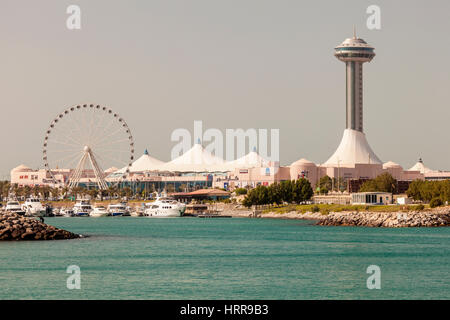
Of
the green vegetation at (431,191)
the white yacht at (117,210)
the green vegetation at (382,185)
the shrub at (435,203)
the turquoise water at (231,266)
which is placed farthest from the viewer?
the white yacht at (117,210)

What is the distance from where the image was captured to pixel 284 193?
137625 millimetres

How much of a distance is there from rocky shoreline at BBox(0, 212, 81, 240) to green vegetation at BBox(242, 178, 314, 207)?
6705 cm

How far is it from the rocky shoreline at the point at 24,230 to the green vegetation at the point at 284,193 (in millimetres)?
67052

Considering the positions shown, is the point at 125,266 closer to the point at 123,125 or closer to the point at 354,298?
the point at 354,298

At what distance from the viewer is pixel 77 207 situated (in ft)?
482

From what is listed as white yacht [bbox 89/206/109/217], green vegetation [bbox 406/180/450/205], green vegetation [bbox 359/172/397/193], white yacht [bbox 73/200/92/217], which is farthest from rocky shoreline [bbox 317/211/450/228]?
white yacht [bbox 73/200/92/217]

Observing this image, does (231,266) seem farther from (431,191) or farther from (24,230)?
(431,191)

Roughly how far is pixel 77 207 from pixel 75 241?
7729cm

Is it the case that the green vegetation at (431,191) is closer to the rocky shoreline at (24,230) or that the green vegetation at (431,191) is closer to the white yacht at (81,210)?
the rocky shoreline at (24,230)

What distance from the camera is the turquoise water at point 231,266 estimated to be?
136ft

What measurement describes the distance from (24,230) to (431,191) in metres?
59.2

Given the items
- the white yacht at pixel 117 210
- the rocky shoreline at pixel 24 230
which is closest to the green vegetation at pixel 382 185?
the white yacht at pixel 117 210
